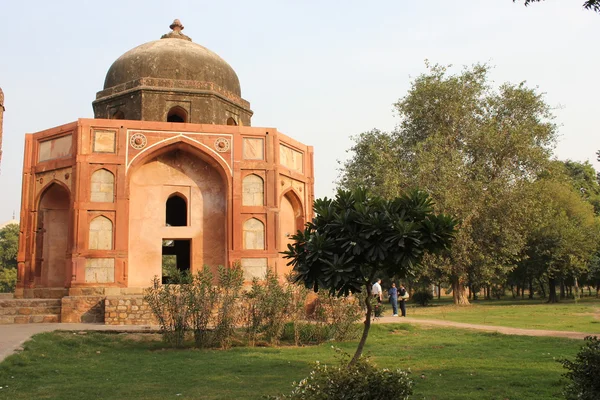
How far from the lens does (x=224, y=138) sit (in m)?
17.8

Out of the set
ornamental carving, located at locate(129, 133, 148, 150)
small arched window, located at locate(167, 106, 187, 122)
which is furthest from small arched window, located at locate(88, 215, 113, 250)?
small arched window, located at locate(167, 106, 187, 122)

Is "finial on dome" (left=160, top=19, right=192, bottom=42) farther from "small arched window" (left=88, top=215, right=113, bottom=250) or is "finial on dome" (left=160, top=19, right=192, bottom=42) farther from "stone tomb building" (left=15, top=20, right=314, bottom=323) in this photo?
"small arched window" (left=88, top=215, right=113, bottom=250)

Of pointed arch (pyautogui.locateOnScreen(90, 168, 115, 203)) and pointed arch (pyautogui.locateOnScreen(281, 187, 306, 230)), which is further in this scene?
pointed arch (pyautogui.locateOnScreen(281, 187, 306, 230))

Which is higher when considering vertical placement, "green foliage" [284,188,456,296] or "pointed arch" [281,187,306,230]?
"pointed arch" [281,187,306,230]

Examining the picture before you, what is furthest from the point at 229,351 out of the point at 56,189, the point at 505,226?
the point at 505,226

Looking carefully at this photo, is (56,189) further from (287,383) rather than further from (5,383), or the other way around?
(287,383)

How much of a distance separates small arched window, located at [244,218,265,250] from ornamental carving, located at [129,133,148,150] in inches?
149

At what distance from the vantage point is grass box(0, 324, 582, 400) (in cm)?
704

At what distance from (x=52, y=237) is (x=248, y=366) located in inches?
458

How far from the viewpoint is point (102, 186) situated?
16.9m

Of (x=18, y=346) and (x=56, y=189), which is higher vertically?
(x=56, y=189)

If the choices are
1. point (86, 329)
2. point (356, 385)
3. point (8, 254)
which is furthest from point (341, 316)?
point (8, 254)

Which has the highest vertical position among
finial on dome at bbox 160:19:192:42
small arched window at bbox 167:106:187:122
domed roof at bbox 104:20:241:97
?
finial on dome at bbox 160:19:192:42

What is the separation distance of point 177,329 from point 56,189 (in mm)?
8822
